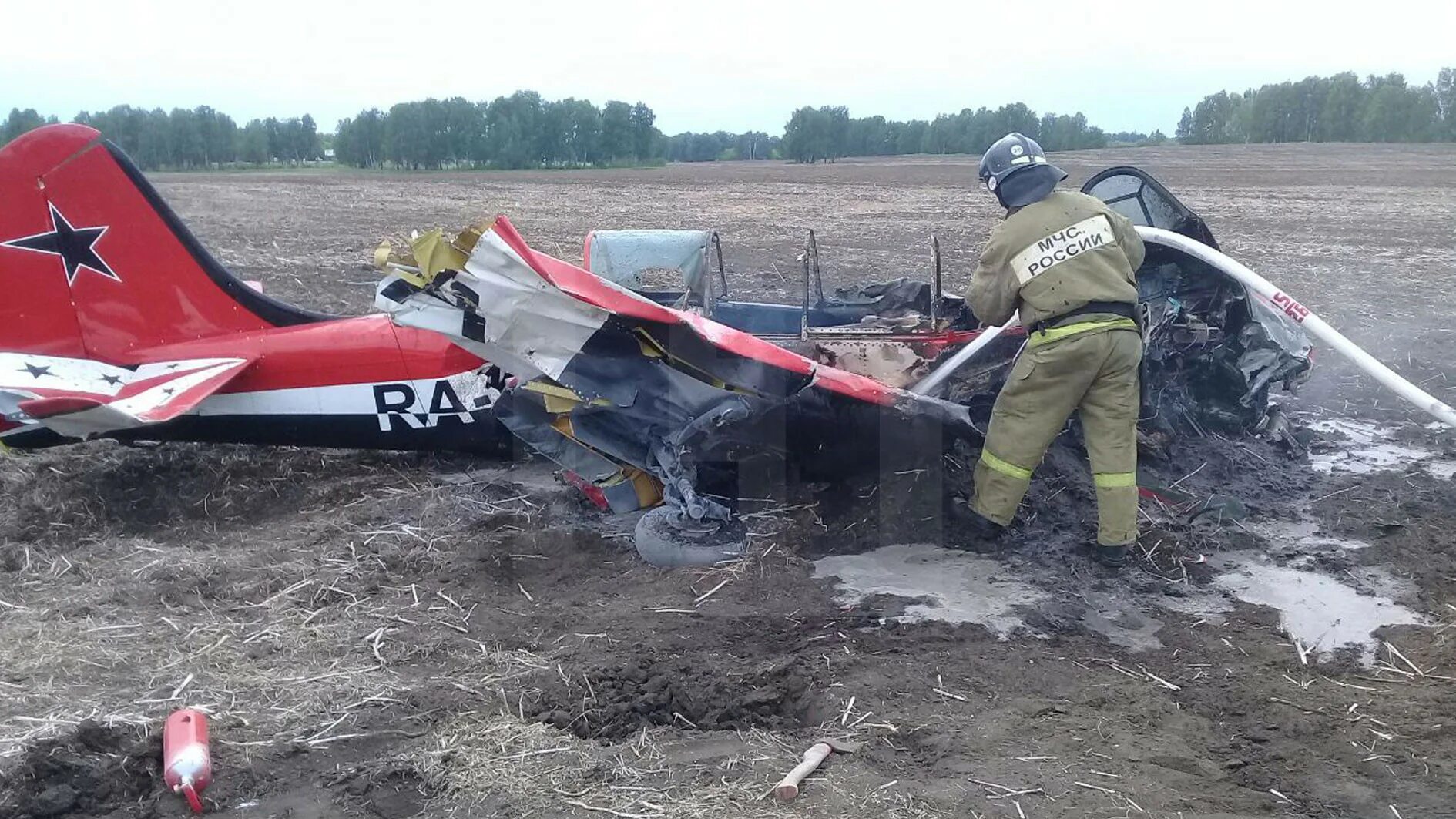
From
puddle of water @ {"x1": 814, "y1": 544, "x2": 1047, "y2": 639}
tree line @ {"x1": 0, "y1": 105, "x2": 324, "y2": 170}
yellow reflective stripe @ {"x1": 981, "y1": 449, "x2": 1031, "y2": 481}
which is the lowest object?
puddle of water @ {"x1": 814, "y1": 544, "x2": 1047, "y2": 639}

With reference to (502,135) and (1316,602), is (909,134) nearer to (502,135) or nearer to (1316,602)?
(502,135)

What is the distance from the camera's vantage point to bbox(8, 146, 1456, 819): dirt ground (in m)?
3.40

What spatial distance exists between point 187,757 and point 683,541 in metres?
2.44

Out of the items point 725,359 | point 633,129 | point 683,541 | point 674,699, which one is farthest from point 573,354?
point 633,129

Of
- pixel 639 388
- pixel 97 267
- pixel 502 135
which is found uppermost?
pixel 502 135

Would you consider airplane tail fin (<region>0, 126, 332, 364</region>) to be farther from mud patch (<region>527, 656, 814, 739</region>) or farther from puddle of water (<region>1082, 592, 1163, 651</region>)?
puddle of water (<region>1082, 592, 1163, 651</region>)

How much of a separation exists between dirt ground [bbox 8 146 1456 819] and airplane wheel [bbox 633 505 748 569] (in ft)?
0.43

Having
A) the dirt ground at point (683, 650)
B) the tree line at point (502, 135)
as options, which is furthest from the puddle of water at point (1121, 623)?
the tree line at point (502, 135)

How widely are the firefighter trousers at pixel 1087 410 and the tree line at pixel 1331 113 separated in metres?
72.7

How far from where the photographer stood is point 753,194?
35.6 metres

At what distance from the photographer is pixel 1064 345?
16.4 ft

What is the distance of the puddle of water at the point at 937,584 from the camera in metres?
4.72

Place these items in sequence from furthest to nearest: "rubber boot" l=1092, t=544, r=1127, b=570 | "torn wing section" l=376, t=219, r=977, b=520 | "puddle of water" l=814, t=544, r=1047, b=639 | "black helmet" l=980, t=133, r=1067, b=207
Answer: "black helmet" l=980, t=133, r=1067, b=207 < "rubber boot" l=1092, t=544, r=1127, b=570 < "torn wing section" l=376, t=219, r=977, b=520 < "puddle of water" l=814, t=544, r=1047, b=639

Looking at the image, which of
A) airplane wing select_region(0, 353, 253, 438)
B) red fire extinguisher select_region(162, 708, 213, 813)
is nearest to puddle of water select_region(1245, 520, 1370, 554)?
red fire extinguisher select_region(162, 708, 213, 813)
